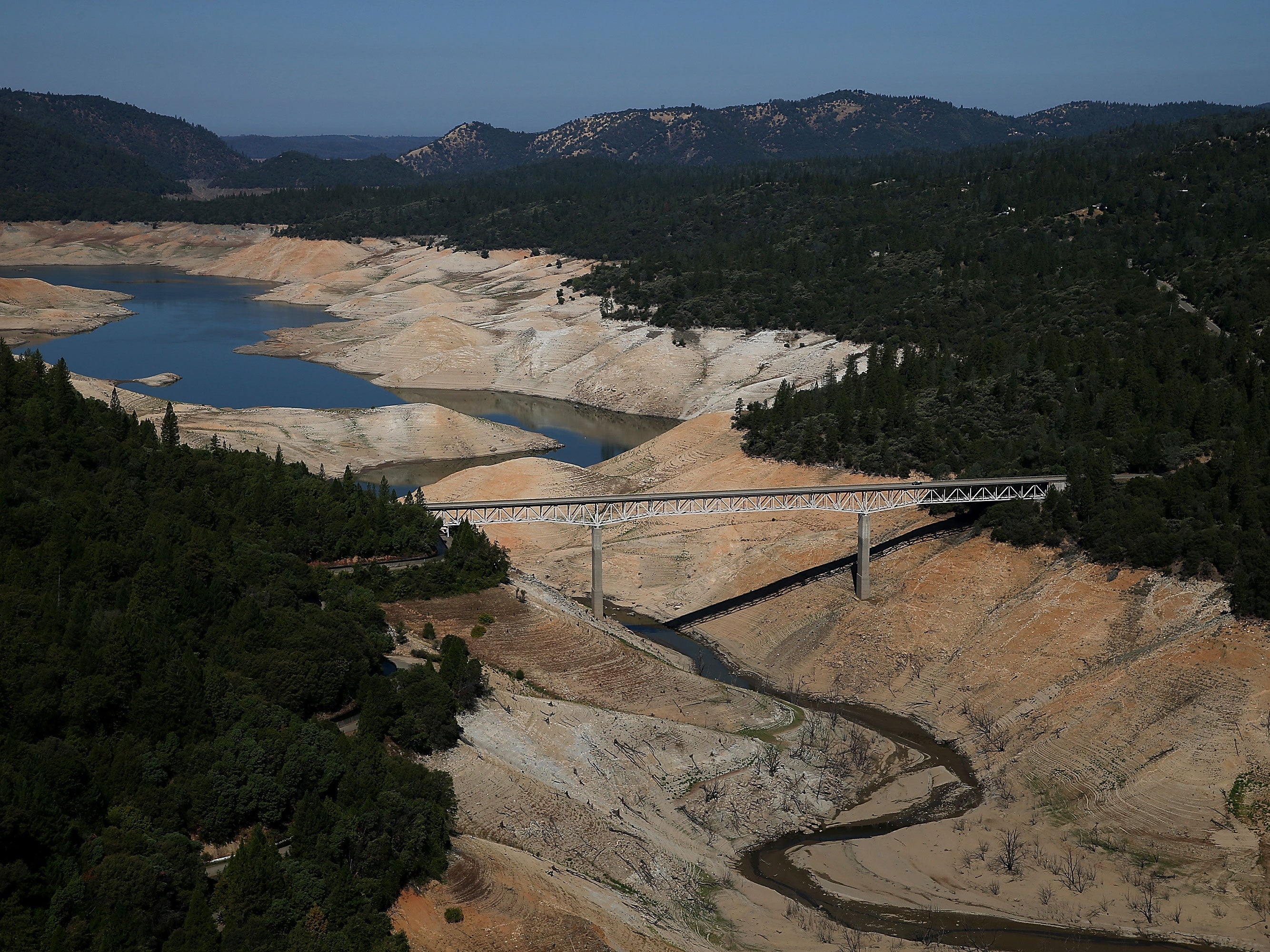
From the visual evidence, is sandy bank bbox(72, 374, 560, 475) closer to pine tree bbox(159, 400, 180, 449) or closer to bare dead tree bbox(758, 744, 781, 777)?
pine tree bbox(159, 400, 180, 449)

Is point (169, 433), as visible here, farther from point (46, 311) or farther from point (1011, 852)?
point (46, 311)

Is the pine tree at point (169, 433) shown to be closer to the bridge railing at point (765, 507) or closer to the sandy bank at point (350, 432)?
the bridge railing at point (765, 507)

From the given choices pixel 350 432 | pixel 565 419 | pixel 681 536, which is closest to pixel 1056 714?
pixel 681 536

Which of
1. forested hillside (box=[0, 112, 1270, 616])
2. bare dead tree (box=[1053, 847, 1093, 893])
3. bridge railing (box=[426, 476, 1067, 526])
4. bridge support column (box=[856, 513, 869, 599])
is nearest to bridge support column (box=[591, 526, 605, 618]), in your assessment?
bridge railing (box=[426, 476, 1067, 526])

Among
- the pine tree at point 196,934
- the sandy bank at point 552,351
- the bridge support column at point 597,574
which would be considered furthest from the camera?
the sandy bank at point 552,351

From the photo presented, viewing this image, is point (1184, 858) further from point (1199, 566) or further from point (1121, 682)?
point (1199, 566)

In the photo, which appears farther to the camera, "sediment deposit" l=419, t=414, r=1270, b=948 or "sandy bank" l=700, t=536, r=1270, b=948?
"sediment deposit" l=419, t=414, r=1270, b=948

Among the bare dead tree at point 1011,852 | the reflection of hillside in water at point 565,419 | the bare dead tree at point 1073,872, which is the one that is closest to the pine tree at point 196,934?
the bare dead tree at point 1011,852
